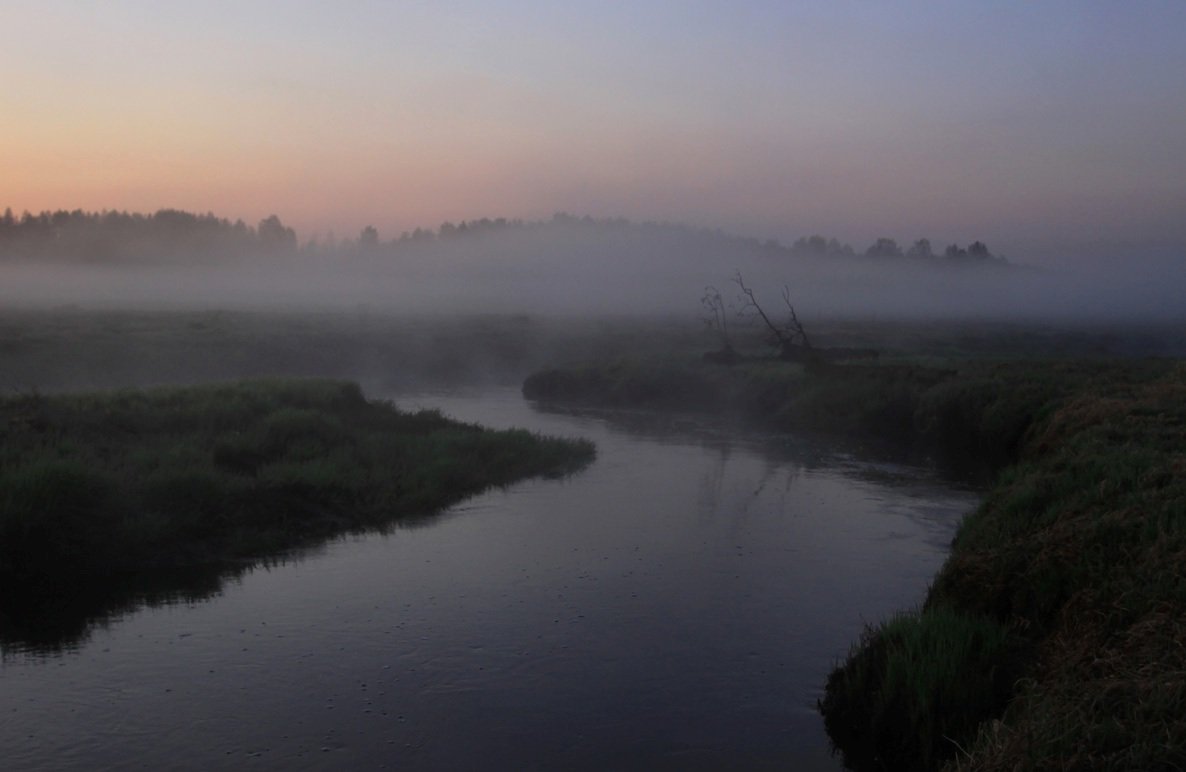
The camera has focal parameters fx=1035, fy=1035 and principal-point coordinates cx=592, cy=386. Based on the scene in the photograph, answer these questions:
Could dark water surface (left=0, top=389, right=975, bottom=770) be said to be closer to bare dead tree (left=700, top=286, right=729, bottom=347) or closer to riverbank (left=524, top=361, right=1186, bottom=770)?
riverbank (left=524, top=361, right=1186, bottom=770)

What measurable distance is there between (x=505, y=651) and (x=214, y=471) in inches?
344

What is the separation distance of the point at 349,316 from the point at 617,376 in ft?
181

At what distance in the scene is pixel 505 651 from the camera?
1299 centimetres

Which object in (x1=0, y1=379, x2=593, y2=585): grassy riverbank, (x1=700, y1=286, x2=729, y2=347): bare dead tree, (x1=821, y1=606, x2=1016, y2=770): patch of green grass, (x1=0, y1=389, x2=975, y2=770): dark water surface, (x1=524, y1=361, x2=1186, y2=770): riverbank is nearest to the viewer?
(x1=524, y1=361, x2=1186, y2=770): riverbank

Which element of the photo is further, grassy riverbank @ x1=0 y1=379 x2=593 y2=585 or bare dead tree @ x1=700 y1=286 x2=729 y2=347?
bare dead tree @ x1=700 y1=286 x2=729 y2=347

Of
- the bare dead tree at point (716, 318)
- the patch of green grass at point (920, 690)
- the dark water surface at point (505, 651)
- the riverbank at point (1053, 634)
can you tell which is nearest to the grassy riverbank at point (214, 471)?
the dark water surface at point (505, 651)

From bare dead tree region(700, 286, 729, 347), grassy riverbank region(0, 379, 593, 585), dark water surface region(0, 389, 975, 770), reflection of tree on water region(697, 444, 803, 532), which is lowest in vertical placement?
dark water surface region(0, 389, 975, 770)

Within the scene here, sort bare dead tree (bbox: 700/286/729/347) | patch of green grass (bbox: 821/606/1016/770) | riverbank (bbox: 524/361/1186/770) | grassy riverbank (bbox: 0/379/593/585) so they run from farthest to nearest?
bare dead tree (bbox: 700/286/729/347)
grassy riverbank (bbox: 0/379/593/585)
patch of green grass (bbox: 821/606/1016/770)
riverbank (bbox: 524/361/1186/770)

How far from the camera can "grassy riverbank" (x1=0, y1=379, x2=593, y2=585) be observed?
16.0 metres

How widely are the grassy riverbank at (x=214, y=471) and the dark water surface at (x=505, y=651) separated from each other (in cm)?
137

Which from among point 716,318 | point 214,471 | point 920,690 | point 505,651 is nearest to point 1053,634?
point 920,690

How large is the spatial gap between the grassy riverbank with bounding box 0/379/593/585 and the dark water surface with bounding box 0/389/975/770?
1.37 metres

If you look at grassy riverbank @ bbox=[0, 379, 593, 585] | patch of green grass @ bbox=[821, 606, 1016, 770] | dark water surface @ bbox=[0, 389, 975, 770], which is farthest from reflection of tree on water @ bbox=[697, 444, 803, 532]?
patch of green grass @ bbox=[821, 606, 1016, 770]

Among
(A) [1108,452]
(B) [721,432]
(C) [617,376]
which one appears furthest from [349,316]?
(A) [1108,452]
